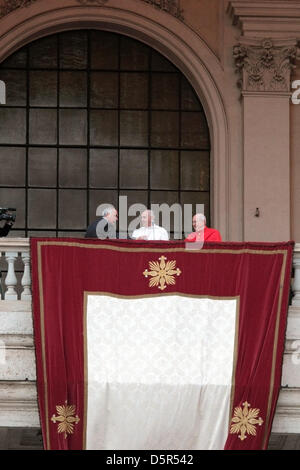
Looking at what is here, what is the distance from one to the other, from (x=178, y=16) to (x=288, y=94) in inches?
81.8

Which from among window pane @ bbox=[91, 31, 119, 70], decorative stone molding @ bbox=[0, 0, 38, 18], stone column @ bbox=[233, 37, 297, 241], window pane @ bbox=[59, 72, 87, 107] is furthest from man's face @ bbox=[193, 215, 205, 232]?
decorative stone molding @ bbox=[0, 0, 38, 18]

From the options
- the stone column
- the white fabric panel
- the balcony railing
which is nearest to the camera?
the white fabric panel

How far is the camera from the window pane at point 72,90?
20984 millimetres

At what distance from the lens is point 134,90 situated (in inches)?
831

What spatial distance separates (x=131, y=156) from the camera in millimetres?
20969

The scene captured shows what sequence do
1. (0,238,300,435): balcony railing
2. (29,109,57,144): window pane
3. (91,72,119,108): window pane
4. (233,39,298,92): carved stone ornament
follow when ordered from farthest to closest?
(91,72,119,108): window pane
(29,109,57,144): window pane
(233,39,298,92): carved stone ornament
(0,238,300,435): balcony railing

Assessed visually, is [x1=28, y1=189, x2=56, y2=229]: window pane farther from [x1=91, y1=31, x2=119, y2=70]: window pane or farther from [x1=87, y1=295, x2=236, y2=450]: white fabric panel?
[x1=87, y1=295, x2=236, y2=450]: white fabric panel

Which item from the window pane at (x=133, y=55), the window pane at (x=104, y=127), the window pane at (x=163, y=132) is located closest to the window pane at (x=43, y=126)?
the window pane at (x=104, y=127)

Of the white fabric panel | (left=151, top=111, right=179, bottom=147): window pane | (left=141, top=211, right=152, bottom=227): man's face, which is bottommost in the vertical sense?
the white fabric panel

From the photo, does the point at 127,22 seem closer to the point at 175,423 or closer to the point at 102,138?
the point at 102,138

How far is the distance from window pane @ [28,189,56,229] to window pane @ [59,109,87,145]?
0.86 m

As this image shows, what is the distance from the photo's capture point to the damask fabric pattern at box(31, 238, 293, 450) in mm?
15195

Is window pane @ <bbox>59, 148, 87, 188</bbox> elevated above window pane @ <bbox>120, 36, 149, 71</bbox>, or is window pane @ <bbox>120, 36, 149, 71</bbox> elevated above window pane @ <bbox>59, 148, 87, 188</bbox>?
window pane @ <bbox>120, 36, 149, 71</bbox>
